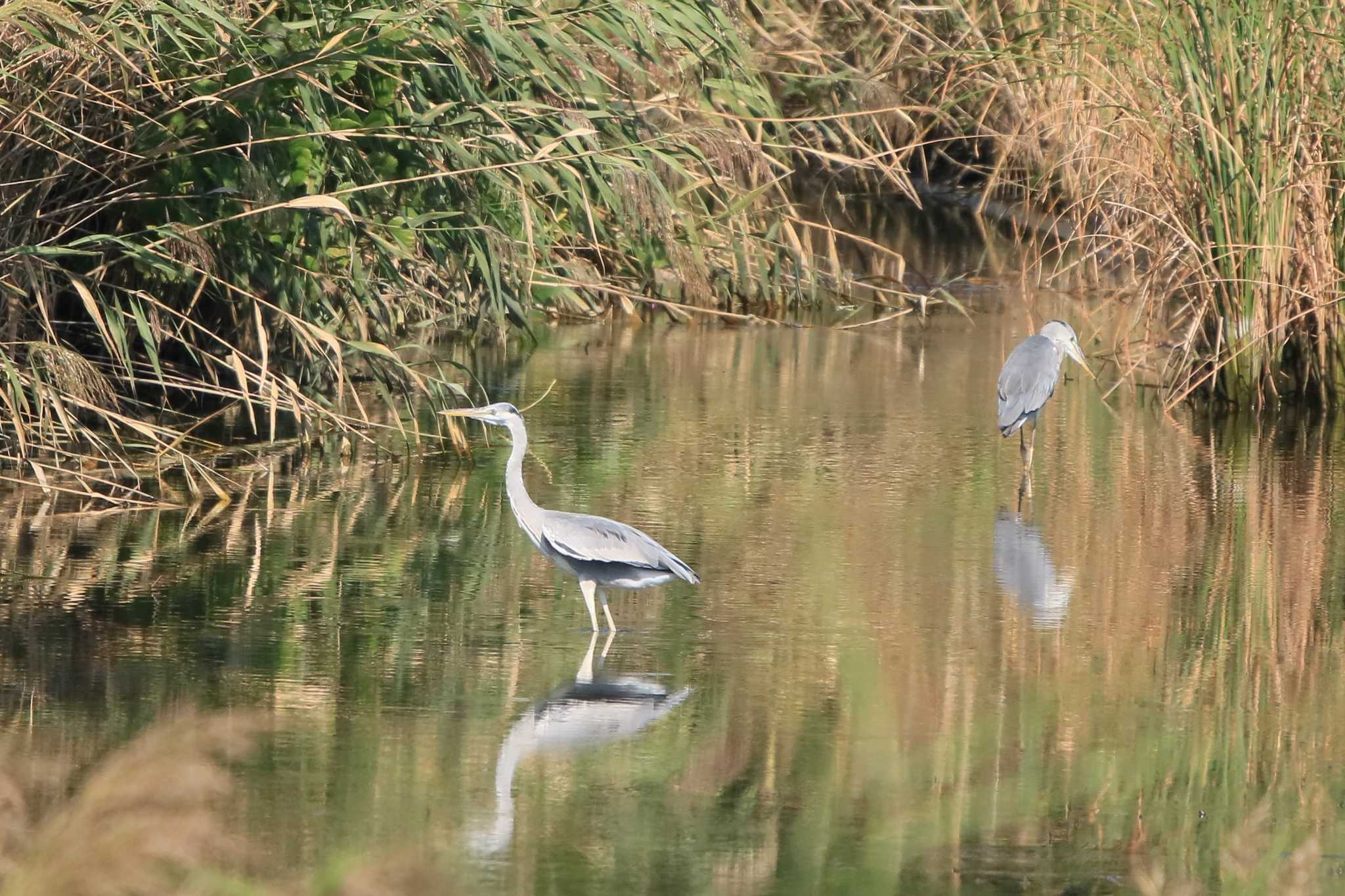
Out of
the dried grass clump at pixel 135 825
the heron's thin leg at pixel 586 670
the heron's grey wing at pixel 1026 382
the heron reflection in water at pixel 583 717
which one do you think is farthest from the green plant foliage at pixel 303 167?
the dried grass clump at pixel 135 825

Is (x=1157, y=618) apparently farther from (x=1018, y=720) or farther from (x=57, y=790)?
(x=57, y=790)

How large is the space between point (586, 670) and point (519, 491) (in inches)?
34.9

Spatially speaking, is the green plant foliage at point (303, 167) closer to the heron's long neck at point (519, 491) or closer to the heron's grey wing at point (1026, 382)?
the heron's grey wing at point (1026, 382)

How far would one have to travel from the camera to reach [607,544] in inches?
280

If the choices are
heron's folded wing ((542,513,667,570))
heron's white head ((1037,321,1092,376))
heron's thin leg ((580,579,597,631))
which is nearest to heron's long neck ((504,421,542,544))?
heron's folded wing ((542,513,667,570))

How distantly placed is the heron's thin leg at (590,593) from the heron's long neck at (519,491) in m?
0.23

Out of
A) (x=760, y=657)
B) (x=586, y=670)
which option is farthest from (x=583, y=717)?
(x=760, y=657)

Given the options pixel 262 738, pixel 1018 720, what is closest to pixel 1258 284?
pixel 1018 720

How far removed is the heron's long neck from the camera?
732cm

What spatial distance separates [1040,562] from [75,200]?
15.5 feet

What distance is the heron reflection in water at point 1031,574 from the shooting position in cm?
772

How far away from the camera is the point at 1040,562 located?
A: 28.0 ft

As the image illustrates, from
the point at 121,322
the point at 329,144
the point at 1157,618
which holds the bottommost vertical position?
the point at 1157,618

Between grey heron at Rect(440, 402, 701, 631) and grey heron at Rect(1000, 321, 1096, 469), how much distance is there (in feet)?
12.1
